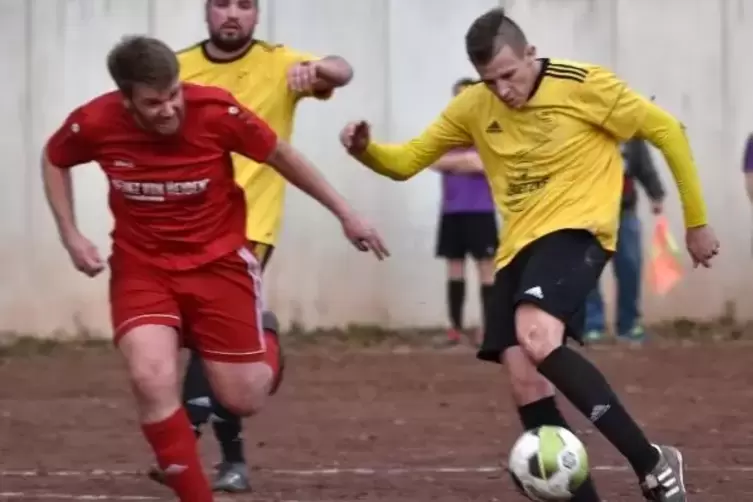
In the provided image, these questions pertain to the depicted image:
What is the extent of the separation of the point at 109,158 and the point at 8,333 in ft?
27.2

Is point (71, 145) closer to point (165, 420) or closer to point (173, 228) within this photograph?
point (173, 228)

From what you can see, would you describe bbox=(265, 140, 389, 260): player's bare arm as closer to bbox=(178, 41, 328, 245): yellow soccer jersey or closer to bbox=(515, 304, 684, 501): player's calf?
bbox=(515, 304, 684, 501): player's calf

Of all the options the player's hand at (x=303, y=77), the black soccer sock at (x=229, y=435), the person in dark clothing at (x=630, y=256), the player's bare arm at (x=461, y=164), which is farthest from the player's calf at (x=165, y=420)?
the person in dark clothing at (x=630, y=256)

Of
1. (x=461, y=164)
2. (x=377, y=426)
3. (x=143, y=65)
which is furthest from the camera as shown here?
(x=461, y=164)

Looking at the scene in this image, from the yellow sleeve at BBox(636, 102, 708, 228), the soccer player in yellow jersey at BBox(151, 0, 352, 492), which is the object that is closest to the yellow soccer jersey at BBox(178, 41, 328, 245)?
the soccer player in yellow jersey at BBox(151, 0, 352, 492)

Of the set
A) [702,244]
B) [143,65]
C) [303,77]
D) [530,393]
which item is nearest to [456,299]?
[303,77]

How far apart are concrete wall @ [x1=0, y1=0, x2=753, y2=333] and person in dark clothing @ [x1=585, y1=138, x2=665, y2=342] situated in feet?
3.24

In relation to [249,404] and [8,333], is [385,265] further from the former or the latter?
[249,404]

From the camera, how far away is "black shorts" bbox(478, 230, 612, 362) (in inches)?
226

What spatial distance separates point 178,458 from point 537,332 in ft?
4.40

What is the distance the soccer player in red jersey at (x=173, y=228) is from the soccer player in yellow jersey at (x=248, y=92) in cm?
72

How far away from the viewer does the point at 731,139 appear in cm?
1370

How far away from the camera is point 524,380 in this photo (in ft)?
19.5

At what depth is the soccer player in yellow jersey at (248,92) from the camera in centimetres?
664
